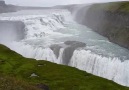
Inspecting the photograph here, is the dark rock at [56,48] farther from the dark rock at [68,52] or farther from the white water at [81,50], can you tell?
the dark rock at [68,52]

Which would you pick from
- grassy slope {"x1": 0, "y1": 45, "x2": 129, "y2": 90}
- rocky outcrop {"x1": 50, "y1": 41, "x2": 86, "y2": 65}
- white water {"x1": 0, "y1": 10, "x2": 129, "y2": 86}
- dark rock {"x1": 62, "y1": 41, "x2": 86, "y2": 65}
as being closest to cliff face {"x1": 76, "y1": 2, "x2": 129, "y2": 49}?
white water {"x1": 0, "y1": 10, "x2": 129, "y2": 86}

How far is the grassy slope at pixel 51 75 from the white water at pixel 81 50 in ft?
62.4

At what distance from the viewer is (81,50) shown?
81625 mm

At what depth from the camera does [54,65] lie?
2322 inches

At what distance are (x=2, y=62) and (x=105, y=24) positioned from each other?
61596 millimetres

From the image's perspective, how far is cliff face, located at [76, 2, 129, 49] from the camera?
316 feet

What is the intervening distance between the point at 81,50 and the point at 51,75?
99.5 ft

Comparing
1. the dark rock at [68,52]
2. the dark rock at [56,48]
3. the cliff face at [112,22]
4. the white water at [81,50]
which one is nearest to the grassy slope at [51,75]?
the white water at [81,50]

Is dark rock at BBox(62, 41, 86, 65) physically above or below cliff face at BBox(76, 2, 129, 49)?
below

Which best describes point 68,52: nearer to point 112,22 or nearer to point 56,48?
point 56,48

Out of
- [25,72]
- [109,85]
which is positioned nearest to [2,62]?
[25,72]

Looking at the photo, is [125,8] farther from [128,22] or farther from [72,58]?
[72,58]

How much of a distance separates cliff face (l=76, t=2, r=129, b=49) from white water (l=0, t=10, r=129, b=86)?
2.90 meters

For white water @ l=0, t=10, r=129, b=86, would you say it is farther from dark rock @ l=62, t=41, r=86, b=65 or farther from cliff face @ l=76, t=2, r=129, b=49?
cliff face @ l=76, t=2, r=129, b=49
